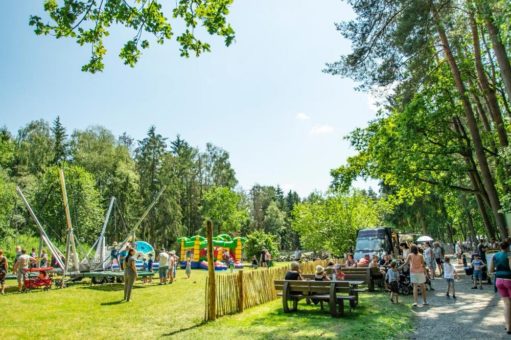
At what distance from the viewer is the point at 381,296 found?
12305 millimetres

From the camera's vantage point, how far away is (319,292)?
9.46 meters

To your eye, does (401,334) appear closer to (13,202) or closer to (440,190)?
(440,190)

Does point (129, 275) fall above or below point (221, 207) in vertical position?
below

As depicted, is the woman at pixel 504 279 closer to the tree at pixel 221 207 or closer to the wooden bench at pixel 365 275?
the wooden bench at pixel 365 275

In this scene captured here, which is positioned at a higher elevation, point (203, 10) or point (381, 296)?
point (203, 10)

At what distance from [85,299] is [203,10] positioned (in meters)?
10.8

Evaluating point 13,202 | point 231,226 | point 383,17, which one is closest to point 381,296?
point 383,17

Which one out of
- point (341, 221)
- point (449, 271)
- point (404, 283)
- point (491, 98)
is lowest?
point (404, 283)

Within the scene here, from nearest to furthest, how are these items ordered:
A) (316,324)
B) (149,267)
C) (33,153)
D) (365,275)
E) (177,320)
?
(316,324)
(177,320)
(365,275)
(149,267)
(33,153)

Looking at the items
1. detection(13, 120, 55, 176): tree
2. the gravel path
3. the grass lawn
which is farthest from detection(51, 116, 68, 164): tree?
the gravel path

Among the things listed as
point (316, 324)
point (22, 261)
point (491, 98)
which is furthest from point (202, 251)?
point (316, 324)

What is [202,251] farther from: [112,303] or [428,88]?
[428,88]

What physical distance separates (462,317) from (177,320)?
6.69 metres

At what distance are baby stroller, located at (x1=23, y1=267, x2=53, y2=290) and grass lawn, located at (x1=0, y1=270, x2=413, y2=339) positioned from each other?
2759 mm
